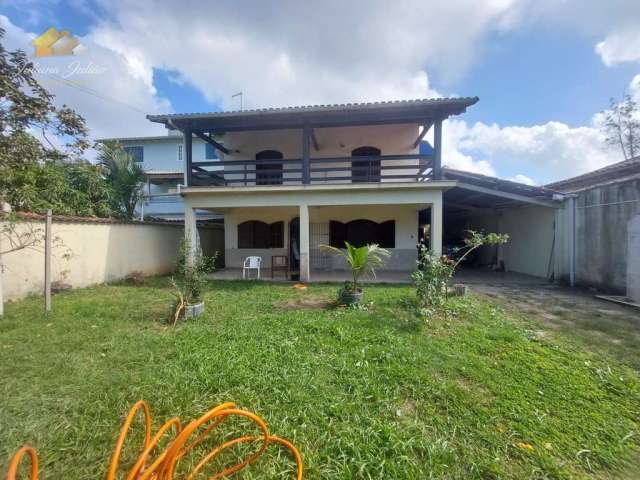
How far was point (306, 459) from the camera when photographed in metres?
2.06

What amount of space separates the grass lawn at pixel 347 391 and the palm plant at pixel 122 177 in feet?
25.7

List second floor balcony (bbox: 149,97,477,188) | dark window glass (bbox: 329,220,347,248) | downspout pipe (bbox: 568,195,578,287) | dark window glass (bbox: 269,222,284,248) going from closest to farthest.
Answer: second floor balcony (bbox: 149,97,477,188)
downspout pipe (bbox: 568,195,578,287)
dark window glass (bbox: 329,220,347,248)
dark window glass (bbox: 269,222,284,248)

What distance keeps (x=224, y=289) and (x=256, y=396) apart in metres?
5.49

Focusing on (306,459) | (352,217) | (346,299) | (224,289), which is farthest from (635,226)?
(224,289)

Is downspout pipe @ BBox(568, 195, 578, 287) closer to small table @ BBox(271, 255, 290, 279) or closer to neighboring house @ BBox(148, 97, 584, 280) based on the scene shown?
neighboring house @ BBox(148, 97, 584, 280)

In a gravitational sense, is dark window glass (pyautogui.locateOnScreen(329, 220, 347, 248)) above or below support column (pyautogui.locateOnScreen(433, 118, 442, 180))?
below

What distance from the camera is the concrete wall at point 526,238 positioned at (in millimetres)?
9938

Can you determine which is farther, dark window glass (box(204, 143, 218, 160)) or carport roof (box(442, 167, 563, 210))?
dark window glass (box(204, 143, 218, 160))

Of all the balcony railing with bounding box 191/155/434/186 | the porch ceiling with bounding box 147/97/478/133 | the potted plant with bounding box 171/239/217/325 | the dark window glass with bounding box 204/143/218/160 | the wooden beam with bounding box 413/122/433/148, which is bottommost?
the potted plant with bounding box 171/239/217/325

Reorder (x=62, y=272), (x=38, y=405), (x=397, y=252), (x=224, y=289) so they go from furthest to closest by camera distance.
Answer: (x=397, y=252), (x=224, y=289), (x=62, y=272), (x=38, y=405)

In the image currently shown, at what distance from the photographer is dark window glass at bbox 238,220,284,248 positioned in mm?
12430

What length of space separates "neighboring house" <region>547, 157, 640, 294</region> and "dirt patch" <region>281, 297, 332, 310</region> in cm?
734

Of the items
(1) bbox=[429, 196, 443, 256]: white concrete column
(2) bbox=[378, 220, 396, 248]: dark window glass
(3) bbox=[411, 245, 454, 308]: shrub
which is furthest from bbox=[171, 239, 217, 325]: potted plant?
(2) bbox=[378, 220, 396, 248]: dark window glass

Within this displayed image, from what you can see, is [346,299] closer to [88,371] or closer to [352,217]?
[88,371]
